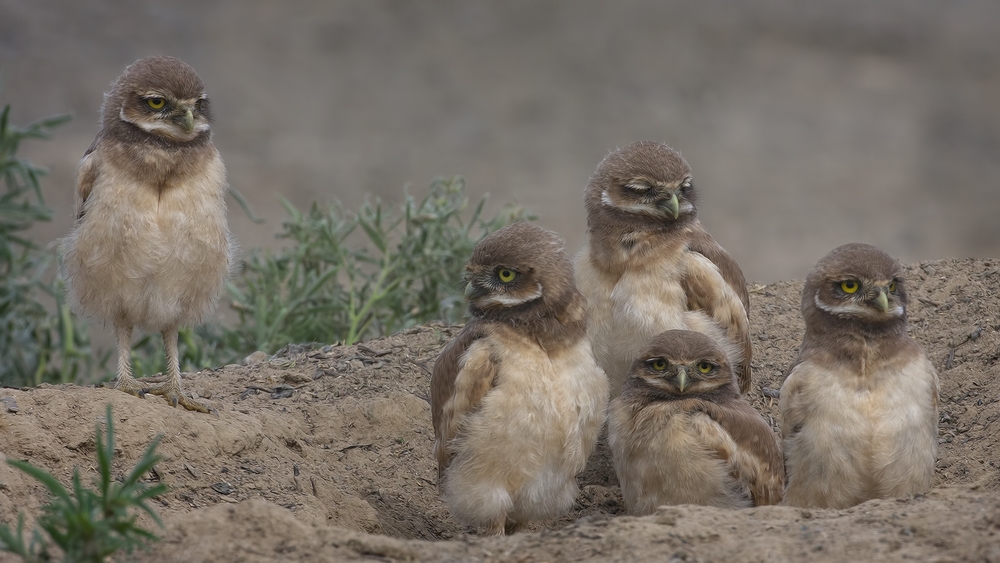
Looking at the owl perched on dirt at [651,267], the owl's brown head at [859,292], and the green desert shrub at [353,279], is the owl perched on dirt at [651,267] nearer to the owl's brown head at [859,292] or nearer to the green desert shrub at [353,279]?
the owl's brown head at [859,292]

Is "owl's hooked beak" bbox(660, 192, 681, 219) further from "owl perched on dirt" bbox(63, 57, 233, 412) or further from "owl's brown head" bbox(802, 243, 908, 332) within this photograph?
"owl perched on dirt" bbox(63, 57, 233, 412)

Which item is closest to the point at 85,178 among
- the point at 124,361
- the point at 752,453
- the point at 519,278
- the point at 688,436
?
the point at 124,361

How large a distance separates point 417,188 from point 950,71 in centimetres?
984

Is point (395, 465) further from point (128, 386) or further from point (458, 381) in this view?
point (128, 386)

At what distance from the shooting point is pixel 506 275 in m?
5.89

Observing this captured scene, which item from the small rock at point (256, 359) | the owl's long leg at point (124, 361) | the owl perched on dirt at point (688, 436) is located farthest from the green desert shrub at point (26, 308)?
the owl perched on dirt at point (688, 436)

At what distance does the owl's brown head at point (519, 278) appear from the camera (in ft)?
19.1

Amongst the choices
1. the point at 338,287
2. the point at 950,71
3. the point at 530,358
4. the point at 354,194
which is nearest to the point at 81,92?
the point at 354,194

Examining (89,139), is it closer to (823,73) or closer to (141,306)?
(141,306)

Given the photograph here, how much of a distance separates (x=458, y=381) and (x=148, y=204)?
77.9 inches

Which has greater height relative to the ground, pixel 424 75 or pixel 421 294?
pixel 424 75

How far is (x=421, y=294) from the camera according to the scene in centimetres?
932

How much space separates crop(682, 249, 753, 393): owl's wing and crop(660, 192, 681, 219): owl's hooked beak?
10.8 inches

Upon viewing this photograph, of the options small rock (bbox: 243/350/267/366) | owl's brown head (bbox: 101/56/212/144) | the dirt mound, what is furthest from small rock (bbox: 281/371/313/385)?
owl's brown head (bbox: 101/56/212/144)
